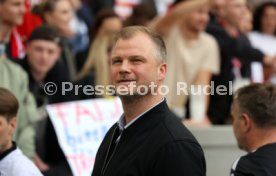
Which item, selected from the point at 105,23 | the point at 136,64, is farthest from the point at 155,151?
the point at 105,23

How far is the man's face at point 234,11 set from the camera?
9.58 metres

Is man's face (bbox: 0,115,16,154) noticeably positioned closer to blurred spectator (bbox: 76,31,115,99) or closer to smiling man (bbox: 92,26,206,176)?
smiling man (bbox: 92,26,206,176)

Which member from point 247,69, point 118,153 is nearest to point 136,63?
point 118,153

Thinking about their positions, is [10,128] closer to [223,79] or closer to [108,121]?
[108,121]

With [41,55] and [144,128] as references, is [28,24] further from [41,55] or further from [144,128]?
[144,128]

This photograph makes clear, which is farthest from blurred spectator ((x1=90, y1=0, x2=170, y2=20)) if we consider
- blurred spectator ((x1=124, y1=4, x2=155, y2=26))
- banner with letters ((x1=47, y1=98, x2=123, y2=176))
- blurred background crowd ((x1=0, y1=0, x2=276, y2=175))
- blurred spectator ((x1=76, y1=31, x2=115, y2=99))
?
banner with letters ((x1=47, y1=98, x2=123, y2=176))

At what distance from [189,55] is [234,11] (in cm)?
140

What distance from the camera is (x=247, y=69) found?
31.7ft

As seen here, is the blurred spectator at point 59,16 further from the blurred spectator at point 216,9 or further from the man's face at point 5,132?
the man's face at point 5,132

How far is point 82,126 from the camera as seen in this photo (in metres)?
7.52

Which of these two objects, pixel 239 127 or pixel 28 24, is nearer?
pixel 239 127

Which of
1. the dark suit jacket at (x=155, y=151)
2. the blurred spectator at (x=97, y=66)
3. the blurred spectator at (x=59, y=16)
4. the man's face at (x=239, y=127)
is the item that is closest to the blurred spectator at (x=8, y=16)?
the blurred spectator at (x=97, y=66)

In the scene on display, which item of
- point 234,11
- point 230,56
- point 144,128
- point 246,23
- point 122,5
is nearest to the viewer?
point 144,128

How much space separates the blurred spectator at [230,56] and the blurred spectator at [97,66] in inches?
57.2
